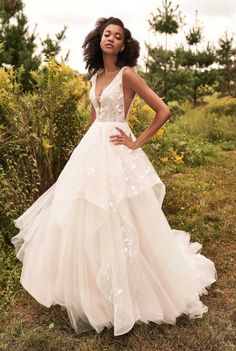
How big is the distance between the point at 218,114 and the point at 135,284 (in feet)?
35.4

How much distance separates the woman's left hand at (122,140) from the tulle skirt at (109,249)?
0.05 meters

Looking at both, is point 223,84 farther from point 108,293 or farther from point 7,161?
point 108,293

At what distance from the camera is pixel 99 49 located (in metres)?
3.83

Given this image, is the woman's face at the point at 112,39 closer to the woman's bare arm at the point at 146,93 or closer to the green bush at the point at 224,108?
the woman's bare arm at the point at 146,93

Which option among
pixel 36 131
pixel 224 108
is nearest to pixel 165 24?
pixel 224 108

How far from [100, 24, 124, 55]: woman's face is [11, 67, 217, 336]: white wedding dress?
192mm

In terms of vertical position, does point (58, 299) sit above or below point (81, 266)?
below

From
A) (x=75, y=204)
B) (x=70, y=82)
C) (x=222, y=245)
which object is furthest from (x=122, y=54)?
(x=222, y=245)

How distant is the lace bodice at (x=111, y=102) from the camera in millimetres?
3551

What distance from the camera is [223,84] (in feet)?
64.4

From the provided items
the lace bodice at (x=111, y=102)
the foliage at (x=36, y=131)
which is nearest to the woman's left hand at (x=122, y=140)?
the lace bodice at (x=111, y=102)

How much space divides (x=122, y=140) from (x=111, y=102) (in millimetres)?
295

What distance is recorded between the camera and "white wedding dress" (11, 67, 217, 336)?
3.45 m

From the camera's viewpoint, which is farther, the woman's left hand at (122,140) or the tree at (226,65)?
the tree at (226,65)
